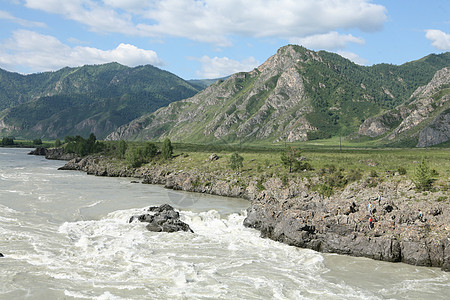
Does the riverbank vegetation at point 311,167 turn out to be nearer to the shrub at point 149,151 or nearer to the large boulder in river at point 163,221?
the shrub at point 149,151

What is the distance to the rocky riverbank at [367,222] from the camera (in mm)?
42312

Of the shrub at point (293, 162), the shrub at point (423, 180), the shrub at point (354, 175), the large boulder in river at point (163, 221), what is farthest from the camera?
the shrub at point (293, 162)

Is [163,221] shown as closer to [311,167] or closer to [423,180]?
[423,180]

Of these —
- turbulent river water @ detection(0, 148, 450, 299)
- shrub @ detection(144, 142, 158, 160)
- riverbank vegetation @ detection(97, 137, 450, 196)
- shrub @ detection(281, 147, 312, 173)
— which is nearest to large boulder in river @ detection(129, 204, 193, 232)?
turbulent river water @ detection(0, 148, 450, 299)

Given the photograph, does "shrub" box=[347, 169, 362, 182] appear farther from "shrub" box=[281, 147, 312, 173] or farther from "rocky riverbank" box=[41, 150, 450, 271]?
"shrub" box=[281, 147, 312, 173]

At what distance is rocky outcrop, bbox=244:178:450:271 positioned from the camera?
4191 cm

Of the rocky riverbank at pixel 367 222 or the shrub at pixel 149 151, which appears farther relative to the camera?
the shrub at pixel 149 151

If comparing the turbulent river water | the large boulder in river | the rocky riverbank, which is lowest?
the turbulent river water

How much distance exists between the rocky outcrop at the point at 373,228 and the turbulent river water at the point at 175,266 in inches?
63.0

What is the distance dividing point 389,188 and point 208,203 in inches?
1494

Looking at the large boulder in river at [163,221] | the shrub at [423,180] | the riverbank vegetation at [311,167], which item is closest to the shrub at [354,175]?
the riverbank vegetation at [311,167]

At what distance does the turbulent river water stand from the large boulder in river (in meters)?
1.44

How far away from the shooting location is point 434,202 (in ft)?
161

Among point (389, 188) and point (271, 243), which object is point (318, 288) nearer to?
point (271, 243)
